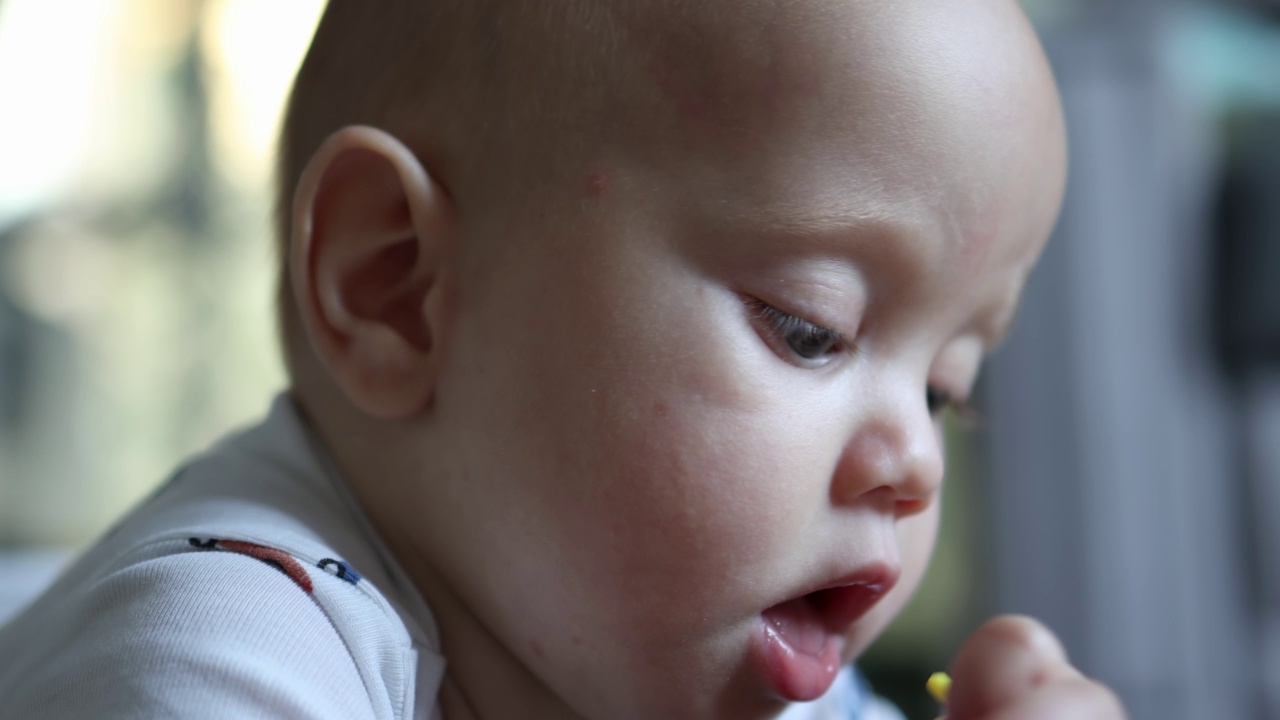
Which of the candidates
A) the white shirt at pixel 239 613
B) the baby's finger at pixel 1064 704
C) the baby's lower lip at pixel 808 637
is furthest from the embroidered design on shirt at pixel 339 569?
the baby's finger at pixel 1064 704

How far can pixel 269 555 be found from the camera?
0.54 metres

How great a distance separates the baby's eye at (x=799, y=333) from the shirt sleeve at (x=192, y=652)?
0.26 meters

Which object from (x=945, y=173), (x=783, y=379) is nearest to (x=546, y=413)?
(x=783, y=379)

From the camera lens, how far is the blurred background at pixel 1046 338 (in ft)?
5.06

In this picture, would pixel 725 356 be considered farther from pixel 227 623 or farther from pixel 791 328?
pixel 227 623

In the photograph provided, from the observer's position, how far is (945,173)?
0.60 metres

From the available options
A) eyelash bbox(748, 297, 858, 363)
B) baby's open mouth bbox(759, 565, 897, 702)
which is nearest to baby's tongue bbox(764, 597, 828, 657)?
baby's open mouth bbox(759, 565, 897, 702)

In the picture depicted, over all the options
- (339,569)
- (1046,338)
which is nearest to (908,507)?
(339,569)

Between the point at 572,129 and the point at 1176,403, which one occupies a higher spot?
the point at 572,129

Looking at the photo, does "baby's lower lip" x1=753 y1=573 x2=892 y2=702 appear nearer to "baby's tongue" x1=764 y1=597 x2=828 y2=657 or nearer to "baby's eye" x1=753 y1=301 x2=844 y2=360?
"baby's tongue" x1=764 y1=597 x2=828 y2=657

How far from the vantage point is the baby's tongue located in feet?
1.96

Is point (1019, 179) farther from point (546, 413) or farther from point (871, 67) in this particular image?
point (546, 413)

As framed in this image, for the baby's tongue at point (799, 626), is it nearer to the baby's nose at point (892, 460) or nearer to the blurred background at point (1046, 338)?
the baby's nose at point (892, 460)

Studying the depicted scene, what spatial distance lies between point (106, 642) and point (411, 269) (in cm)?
26
